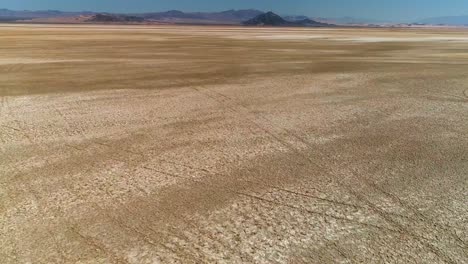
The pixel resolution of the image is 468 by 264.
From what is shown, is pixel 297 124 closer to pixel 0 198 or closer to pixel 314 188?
pixel 314 188

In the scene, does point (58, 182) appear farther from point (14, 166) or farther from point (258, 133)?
point (258, 133)

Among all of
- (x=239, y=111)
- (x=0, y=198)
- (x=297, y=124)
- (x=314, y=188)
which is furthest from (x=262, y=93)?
A: (x=0, y=198)

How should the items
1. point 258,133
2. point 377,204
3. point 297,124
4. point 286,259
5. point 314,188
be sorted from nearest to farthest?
1. point 286,259
2. point 377,204
3. point 314,188
4. point 258,133
5. point 297,124

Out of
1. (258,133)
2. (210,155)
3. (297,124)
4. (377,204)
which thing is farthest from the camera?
(297,124)

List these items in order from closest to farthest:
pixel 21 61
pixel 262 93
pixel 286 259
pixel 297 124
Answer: pixel 286 259 < pixel 297 124 < pixel 262 93 < pixel 21 61

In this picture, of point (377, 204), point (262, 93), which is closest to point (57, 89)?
point (262, 93)

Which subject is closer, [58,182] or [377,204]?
[377,204]
